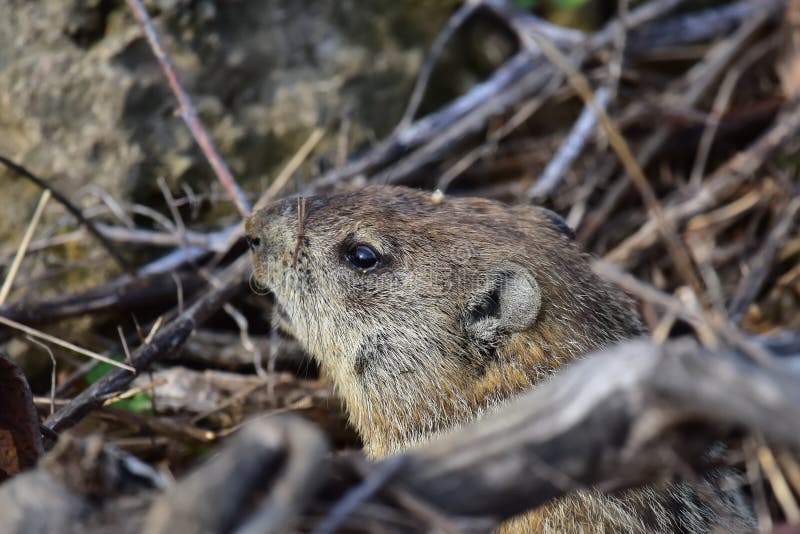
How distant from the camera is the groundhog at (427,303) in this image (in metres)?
3.45

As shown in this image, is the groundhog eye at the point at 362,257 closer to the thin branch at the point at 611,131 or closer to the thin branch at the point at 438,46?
the thin branch at the point at 611,131

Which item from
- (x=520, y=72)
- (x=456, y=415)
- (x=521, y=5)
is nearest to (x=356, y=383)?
(x=456, y=415)

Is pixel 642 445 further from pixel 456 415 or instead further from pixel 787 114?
pixel 787 114

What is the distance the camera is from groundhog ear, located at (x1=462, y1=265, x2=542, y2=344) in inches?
134

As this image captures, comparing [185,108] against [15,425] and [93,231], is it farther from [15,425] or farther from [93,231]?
[15,425]

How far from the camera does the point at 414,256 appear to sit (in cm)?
360

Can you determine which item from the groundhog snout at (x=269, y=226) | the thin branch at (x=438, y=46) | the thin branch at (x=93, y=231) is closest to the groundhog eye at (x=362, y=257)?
the groundhog snout at (x=269, y=226)

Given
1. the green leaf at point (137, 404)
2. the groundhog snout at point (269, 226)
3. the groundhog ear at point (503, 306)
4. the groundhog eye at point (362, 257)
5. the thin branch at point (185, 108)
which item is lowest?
the green leaf at point (137, 404)

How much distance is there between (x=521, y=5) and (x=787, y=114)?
1.69 m

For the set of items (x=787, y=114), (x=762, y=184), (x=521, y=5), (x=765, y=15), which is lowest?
(x=762, y=184)

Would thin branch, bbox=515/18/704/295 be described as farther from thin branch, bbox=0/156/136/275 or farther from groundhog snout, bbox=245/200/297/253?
thin branch, bbox=0/156/136/275

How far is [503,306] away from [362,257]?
0.62 metres

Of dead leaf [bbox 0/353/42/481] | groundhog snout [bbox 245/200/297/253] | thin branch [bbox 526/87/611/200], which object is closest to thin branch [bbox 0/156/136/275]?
groundhog snout [bbox 245/200/297/253]

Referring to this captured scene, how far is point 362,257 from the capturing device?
3656 millimetres
